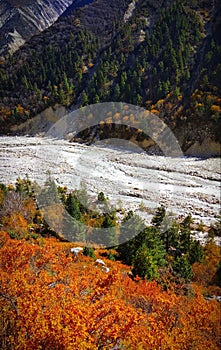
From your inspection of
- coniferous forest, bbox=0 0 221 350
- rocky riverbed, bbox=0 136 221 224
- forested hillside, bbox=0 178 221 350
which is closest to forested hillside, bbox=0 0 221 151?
coniferous forest, bbox=0 0 221 350

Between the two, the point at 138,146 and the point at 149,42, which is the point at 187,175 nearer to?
the point at 138,146

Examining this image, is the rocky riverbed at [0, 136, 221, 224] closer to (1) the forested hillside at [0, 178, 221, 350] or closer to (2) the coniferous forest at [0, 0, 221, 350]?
(2) the coniferous forest at [0, 0, 221, 350]

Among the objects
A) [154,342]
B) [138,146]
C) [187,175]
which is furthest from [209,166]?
[154,342]

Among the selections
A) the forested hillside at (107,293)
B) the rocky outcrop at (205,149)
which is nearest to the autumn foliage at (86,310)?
the forested hillside at (107,293)

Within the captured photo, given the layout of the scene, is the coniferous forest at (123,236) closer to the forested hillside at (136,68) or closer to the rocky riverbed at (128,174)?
the forested hillside at (136,68)

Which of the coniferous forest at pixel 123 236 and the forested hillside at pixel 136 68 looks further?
the forested hillside at pixel 136 68
